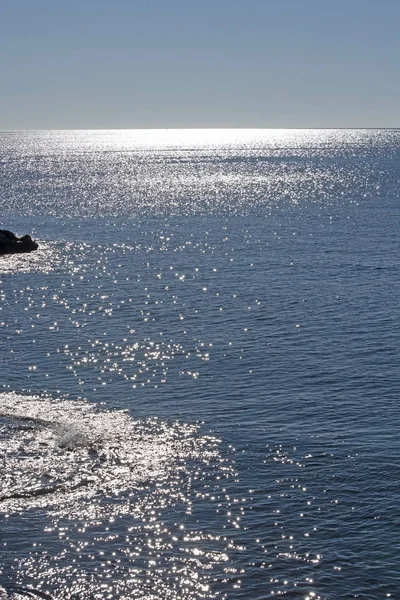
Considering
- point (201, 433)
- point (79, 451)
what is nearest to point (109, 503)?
point (79, 451)

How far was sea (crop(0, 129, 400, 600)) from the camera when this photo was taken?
3108cm

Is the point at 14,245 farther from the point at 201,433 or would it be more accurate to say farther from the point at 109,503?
the point at 109,503

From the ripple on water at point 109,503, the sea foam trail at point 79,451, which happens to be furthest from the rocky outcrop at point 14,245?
the ripple on water at point 109,503

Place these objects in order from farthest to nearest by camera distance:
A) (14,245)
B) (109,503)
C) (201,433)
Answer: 1. (14,245)
2. (201,433)
3. (109,503)

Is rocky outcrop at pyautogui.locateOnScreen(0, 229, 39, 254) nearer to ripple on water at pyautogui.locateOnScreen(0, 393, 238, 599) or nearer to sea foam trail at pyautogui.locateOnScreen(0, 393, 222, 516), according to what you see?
sea foam trail at pyautogui.locateOnScreen(0, 393, 222, 516)

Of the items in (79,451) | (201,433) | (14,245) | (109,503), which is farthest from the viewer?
(14,245)

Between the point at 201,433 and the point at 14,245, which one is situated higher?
the point at 14,245

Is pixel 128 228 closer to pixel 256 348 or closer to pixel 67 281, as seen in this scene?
pixel 67 281

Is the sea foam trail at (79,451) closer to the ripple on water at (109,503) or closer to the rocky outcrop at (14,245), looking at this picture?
the ripple on water at (109,503)

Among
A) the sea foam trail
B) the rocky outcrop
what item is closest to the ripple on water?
the sea foam trail

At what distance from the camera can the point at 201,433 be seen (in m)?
44.0

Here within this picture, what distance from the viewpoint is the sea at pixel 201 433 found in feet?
102

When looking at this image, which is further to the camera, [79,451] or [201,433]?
[201,433]

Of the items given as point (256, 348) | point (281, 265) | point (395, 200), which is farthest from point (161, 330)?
point (395, 200)
